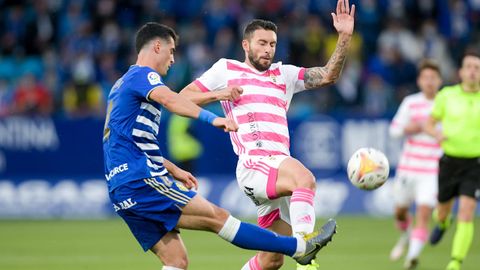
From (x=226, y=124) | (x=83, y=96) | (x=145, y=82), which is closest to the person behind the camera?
(x=226, y=124)

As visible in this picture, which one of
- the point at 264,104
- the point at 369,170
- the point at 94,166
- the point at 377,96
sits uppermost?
the point at 264,104

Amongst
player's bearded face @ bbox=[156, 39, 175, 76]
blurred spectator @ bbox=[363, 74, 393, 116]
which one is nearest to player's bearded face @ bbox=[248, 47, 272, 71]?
player's bearded face @ bbox=[156, 39, 175, 76]

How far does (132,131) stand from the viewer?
7.74m

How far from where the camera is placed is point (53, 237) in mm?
15297

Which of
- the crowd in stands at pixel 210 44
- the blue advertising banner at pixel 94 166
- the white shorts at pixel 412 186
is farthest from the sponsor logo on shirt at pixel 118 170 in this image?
the crowd in stands at pixel 210 44

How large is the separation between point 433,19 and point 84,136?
799 cm

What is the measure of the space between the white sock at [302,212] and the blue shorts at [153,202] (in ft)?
2.84

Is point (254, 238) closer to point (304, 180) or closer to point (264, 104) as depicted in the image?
point (304, 180)

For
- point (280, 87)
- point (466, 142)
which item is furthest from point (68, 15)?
point (280, 87)

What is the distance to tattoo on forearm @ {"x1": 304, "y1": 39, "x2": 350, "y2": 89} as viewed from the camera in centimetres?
887

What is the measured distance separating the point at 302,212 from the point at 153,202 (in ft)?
4.09

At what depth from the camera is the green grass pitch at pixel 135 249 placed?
12.0 meters

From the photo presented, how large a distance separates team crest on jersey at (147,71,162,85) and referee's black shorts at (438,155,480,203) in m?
4.82

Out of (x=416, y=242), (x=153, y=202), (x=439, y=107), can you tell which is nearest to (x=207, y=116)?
(x=153, y=202)
